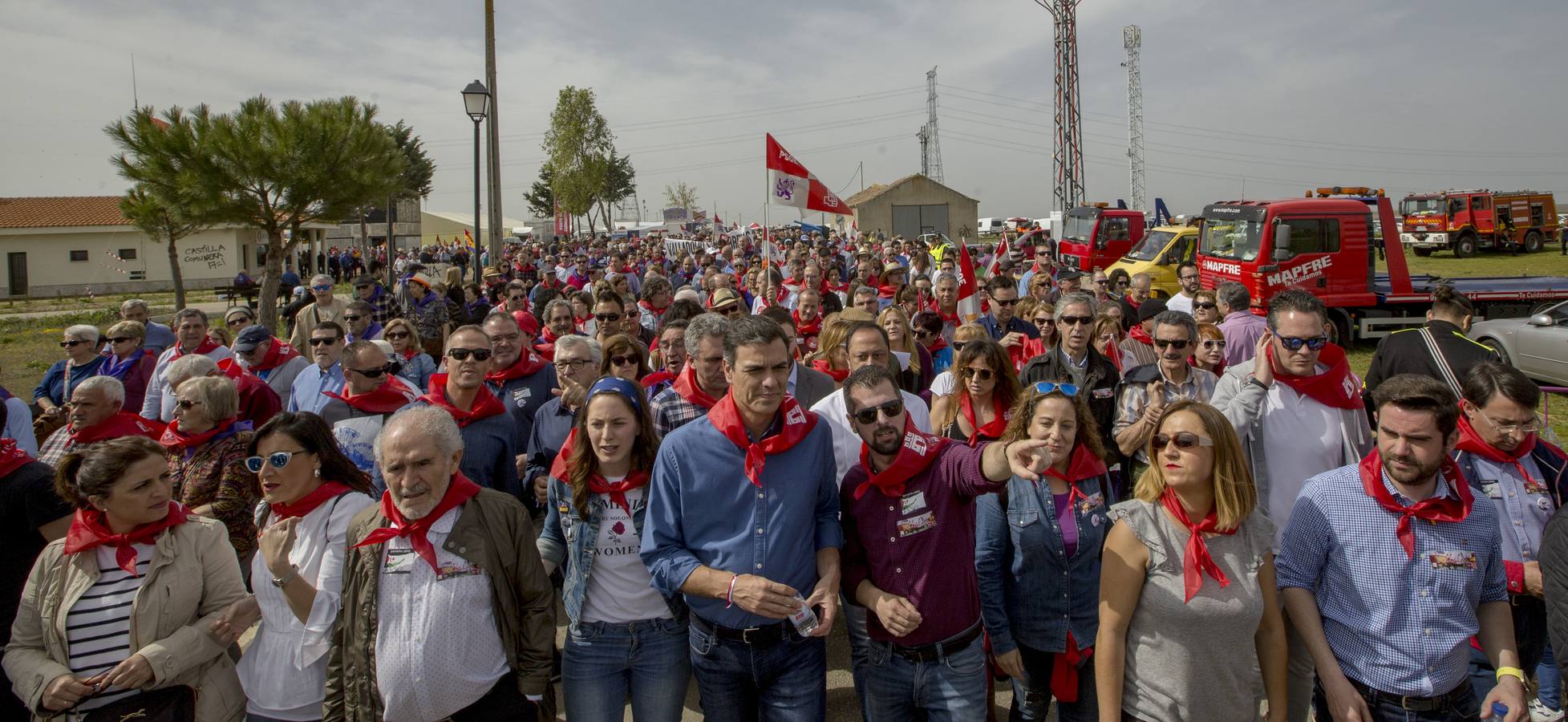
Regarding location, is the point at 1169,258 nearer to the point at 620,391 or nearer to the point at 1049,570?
the point at 1049,570

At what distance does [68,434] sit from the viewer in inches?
187

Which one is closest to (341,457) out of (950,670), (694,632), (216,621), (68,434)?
(216,621)

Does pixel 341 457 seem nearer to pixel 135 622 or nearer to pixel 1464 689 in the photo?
pixel 135 622

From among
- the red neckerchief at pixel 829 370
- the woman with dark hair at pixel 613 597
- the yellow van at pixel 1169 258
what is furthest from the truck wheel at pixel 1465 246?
the woman with dark hair at pixel 613 597

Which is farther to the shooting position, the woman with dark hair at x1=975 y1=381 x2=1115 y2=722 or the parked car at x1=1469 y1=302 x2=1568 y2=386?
the parked car at x1=1469 y1=302 x2=1568 y2=386

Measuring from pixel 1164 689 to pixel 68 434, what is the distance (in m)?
5.57

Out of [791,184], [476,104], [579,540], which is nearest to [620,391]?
[579,540]

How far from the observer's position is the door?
1462 inches

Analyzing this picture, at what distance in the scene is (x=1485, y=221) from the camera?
3155cm

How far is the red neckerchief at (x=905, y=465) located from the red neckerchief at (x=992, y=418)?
978 millimetres

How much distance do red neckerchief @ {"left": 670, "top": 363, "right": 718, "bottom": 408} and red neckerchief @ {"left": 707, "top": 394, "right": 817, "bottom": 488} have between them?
89cm

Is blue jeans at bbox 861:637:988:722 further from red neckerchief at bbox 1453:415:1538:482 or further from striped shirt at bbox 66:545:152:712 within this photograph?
striped shirt at bbox 66:545:152:712

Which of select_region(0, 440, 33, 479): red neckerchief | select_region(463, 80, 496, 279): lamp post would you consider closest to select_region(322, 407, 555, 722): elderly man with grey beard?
select_region(0, 440, 33, 479): red neckerchief

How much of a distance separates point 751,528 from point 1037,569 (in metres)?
1.07
